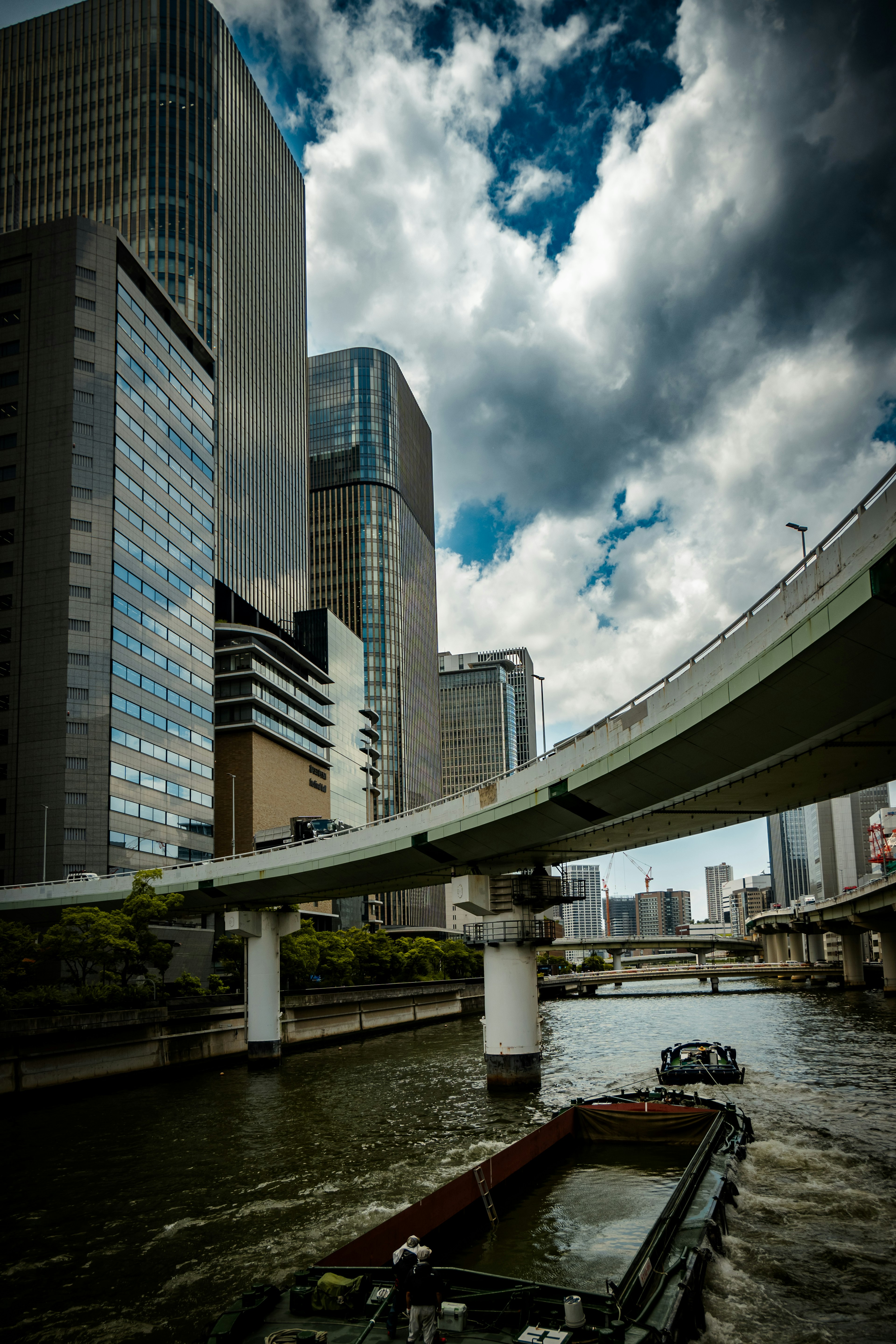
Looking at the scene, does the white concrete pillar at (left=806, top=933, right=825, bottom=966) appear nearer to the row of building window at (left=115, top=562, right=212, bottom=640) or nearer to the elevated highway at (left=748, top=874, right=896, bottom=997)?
the elevated highway at (left=748, top=874, right=896, bottom=997)

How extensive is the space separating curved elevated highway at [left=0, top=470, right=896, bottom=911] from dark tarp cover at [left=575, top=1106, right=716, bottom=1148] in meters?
10.8

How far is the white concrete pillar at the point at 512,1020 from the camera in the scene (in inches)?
1668

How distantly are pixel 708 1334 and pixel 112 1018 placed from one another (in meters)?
42.6

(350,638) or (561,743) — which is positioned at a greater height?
(350,638)

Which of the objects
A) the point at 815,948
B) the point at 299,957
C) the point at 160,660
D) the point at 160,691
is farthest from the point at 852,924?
the point at 160,660

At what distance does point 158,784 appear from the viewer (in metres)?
98.8

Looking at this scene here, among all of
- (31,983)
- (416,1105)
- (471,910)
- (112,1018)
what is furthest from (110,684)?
(416,1105)

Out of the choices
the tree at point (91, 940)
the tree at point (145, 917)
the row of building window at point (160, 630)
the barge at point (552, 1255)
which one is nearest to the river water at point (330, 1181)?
the barge at point (552, 1255)

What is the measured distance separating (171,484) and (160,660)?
21143 millimetres

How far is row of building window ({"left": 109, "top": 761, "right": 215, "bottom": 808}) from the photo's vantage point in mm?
91562

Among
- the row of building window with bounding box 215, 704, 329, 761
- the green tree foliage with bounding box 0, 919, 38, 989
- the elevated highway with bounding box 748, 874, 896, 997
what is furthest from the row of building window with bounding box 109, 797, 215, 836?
the elevated highway with bounding box 748, 874, 896, 997

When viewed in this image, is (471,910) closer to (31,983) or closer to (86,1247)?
(86,1247)

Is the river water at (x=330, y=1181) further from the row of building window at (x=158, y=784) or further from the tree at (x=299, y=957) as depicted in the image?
the row of building window at (x=158, y=784)

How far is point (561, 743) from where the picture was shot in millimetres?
36844
